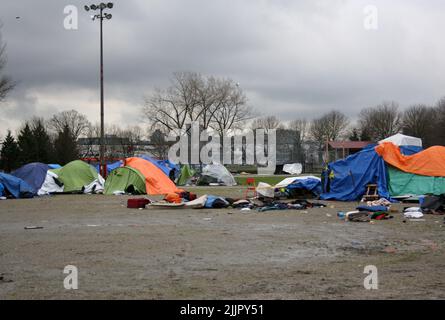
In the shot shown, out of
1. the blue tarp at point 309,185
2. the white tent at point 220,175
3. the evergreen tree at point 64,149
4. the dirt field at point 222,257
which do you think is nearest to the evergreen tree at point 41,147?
the evergreen tree at point 64,149

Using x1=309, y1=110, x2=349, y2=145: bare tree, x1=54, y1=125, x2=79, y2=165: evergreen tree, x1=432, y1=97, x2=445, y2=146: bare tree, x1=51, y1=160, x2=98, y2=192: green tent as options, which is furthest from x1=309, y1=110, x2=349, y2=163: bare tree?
x1=51, y1=160, x2=98, y2=192: green tent

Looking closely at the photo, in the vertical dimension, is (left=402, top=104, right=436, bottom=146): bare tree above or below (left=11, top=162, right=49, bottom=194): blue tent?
above

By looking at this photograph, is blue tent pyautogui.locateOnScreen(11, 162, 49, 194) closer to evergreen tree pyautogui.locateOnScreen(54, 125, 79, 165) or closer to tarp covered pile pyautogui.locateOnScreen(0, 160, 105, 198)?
tarp covered pile pyautogui.locateOnScreen(0, 160, 105, 198)

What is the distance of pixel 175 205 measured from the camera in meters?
18.2

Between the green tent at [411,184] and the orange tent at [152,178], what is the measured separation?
36.3ft

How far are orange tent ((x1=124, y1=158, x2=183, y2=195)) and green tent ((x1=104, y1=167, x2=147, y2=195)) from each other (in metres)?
0.29

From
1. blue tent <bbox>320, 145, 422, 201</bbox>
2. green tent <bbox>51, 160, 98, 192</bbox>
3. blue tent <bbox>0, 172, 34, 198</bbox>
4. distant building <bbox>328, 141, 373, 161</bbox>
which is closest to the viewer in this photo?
blue tent <bbox>320, 145, 422, 201</bbox>

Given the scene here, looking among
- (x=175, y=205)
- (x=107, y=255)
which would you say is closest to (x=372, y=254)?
(x=107, y=255)

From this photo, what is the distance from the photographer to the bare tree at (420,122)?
74.0m

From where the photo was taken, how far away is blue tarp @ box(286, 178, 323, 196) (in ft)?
75.5

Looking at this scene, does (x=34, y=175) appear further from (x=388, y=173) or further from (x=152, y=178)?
(x=388, y=173)

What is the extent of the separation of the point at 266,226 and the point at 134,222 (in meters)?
3.88

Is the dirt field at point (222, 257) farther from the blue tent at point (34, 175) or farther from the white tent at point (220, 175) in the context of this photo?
the white tent at point (220, 175)

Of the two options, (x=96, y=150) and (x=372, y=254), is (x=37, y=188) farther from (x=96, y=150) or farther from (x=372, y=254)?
(x=96, y=150)
